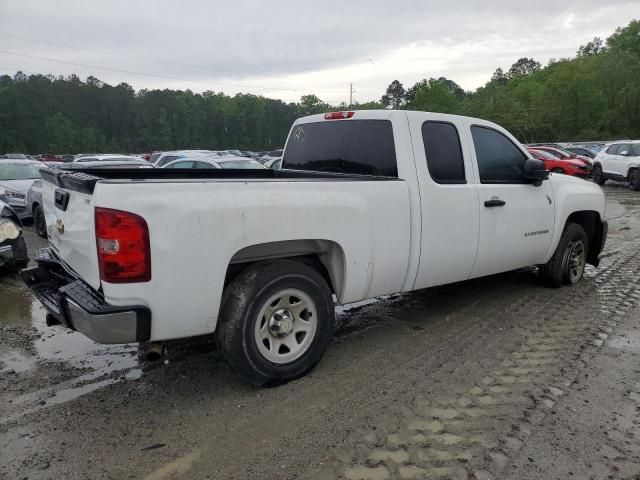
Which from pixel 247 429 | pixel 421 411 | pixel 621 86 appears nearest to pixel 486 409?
pixel 421 411

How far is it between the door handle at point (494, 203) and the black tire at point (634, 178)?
1815 cm

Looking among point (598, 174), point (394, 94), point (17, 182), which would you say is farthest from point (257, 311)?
point (394, 94)

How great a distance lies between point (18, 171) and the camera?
12.6 meters

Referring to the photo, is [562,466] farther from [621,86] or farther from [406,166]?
[621,86]

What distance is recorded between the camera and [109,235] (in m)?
2.97

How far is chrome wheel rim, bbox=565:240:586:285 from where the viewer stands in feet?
20.3

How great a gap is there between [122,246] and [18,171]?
1154 centimetres

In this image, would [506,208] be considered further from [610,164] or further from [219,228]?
[610,164]

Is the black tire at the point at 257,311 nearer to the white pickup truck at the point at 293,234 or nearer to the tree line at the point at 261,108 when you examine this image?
the white pickup truck at the point at 293,234

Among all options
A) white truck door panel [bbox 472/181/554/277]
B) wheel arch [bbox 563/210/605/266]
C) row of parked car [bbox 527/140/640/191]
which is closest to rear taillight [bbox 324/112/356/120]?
white truck door panel [bbox 472/181/554/277]

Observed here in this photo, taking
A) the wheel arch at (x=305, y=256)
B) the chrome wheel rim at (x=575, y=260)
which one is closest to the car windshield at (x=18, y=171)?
the wheel arch at (x=305, y=256)

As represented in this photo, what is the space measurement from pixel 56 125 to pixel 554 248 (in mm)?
111171

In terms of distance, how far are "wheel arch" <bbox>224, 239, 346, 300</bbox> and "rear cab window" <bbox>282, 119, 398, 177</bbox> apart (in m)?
0.94

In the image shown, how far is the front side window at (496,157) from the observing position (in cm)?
503
